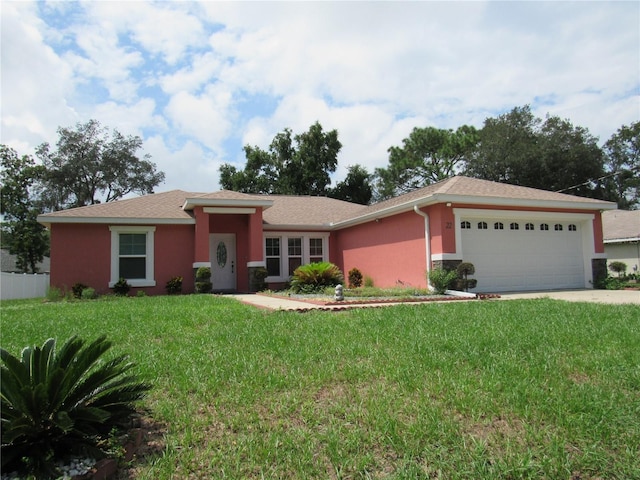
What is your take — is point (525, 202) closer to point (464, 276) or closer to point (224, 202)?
point (464, 276)

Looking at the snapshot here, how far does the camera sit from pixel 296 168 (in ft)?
119

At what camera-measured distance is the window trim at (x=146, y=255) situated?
619 inches

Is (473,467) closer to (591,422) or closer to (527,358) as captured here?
(591,422)

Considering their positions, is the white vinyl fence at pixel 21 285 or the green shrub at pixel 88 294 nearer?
the green shrub at pixel 88 294

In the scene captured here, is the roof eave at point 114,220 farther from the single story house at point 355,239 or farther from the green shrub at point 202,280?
the green shrub at point 202,280

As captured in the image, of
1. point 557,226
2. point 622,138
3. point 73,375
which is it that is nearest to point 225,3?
point 73,375

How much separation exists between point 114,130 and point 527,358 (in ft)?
124

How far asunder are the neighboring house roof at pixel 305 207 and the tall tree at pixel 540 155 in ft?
63.7

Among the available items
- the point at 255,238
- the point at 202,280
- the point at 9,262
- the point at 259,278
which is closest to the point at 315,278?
the point at 259,278

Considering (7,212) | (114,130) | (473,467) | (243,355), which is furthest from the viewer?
(114,130)

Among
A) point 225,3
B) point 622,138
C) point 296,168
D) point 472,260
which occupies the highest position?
point 622,138

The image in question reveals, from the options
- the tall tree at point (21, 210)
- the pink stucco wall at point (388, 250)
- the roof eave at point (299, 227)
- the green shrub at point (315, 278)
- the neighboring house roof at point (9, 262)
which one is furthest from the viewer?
the neighboring house roof at point (9, 262)

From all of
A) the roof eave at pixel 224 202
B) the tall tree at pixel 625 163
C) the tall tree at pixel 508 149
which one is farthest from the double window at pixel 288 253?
the tall tree at pixel 625 163

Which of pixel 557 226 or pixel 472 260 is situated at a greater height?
pixel 557 226
